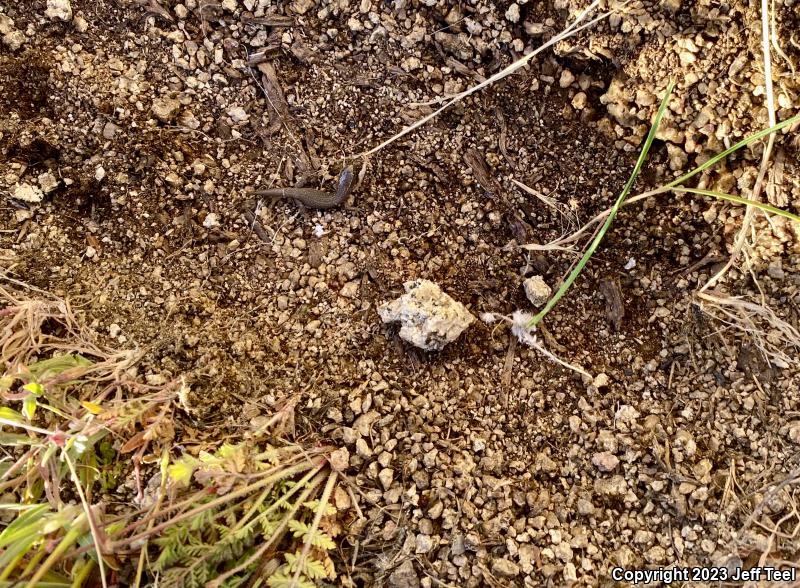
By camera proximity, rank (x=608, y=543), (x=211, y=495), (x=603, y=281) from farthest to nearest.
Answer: (x=603, y=281)
(x=608, y=543)
(x=211, y=495)

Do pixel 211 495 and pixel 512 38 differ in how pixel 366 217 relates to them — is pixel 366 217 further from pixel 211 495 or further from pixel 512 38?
pixel 211 495

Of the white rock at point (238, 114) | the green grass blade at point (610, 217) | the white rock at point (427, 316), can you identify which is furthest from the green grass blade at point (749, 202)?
the white rock at point (238, 114)

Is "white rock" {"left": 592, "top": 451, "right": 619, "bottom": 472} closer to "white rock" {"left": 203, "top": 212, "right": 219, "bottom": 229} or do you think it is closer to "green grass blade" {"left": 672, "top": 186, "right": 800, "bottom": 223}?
"green grass blade" {"left": 672, "top": 186, "right": 800, "bottom": 223}

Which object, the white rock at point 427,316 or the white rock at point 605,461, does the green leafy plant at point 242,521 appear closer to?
the white rock at point 427,316

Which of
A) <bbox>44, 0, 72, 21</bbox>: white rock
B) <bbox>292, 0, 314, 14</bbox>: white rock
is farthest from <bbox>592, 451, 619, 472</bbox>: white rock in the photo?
<bbox>44, 0, 72, 21</bbox>: white rock

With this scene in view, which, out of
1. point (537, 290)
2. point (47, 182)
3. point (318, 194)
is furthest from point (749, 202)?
point (47, 182)

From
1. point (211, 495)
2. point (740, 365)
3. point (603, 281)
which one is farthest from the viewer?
point (603, 281)

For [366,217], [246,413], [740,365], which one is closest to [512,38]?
[366,217]
